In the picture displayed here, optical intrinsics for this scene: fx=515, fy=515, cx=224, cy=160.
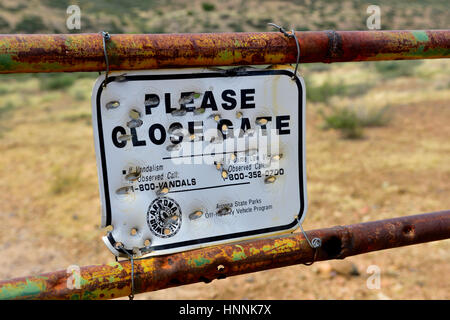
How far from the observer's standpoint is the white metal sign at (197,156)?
1.35 m

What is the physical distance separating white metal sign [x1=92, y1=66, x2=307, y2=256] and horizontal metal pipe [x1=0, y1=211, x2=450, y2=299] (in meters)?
0.07

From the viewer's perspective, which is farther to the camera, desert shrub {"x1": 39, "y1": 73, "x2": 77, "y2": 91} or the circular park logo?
desert shrub {"x1": 39, "y1": 73, "x2": 77, "y2": 91}

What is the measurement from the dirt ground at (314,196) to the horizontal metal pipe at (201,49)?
2449 mm

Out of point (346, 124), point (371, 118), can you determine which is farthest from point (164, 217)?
point (371, 118)

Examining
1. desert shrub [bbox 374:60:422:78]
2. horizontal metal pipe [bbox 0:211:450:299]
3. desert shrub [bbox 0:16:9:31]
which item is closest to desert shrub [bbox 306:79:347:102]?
desert shrub [bbox 374:60:422:78]

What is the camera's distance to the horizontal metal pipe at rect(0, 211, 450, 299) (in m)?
1.23

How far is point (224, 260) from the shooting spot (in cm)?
138

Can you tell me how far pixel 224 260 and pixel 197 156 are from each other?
30 cm

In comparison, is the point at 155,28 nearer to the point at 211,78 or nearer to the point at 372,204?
the point at 372,204

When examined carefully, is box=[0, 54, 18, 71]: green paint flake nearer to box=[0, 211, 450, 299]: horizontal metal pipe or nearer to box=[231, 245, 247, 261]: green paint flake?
box=[0, 211, 450, 299]: horizontal metal pipe

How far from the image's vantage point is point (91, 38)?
127cm

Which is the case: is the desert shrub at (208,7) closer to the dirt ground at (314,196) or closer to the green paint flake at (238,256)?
the dirt ground at (314,196)
